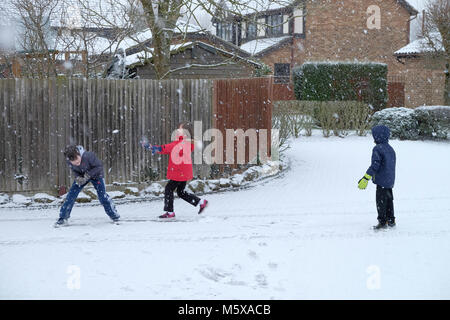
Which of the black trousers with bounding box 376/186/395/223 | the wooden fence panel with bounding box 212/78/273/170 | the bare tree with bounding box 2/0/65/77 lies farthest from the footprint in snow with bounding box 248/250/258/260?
the bare tree with bounding box 2/0/65/77

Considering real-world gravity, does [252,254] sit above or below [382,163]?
below

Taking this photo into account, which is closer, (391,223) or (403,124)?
(391,223)

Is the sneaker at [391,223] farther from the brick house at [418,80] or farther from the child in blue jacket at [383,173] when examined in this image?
the brick house at [418,80]

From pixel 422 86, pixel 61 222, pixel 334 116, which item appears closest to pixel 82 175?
pixel 61 222

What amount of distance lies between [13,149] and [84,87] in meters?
1.68

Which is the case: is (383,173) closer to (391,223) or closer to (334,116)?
(391,223)

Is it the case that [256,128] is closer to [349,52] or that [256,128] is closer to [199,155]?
[199,155]

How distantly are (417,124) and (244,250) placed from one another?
12938 mm

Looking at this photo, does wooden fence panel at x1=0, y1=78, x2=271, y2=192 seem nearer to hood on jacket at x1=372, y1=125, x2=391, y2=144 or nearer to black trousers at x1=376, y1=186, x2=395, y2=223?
hood on jacket at x1=372, y1=125, x2=391, y2=144

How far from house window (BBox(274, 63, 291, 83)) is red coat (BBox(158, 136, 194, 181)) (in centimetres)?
2717

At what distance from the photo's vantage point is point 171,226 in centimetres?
783

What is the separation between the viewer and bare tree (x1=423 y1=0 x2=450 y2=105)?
23984 millimetres

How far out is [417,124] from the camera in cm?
1772

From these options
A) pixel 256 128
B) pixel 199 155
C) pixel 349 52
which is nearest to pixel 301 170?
pixel 256 128
